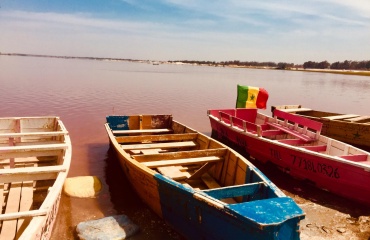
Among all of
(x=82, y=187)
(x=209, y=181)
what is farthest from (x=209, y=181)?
(x=82, y=187)

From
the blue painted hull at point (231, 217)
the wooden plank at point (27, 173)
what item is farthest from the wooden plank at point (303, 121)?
the wooden plank at point (27, 173)

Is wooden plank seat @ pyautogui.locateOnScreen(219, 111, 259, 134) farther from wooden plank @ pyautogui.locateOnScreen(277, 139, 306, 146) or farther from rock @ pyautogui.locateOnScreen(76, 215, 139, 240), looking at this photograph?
rock @ pyautogui.locateOnScreen(76, 215, 139, 240)

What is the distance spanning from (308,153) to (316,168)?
0.46 m

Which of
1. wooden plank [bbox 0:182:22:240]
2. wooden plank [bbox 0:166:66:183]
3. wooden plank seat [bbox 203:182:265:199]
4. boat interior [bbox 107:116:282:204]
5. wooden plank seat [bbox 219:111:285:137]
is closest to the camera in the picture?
wooden plank [bbox 0:182:22:240]

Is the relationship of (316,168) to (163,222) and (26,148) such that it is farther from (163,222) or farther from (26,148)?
(26,148)

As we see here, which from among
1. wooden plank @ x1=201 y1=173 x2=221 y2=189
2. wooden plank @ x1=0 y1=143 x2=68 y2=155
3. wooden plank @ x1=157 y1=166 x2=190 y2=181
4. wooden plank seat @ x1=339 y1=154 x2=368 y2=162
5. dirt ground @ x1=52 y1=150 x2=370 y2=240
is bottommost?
dirt ground @ x1=52 y1=150 x2=370 y2=240

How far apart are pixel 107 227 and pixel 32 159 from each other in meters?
3.40

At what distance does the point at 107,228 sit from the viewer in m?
6.02

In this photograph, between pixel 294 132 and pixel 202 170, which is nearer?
pixel 202 170

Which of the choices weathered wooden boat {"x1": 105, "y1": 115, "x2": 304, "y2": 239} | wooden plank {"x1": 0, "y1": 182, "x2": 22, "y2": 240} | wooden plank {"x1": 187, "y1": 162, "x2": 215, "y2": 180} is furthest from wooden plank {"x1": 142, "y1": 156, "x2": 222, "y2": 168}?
wooden plank {"x1": 0, "y1": 182, "x2": 22, "y2": 240}

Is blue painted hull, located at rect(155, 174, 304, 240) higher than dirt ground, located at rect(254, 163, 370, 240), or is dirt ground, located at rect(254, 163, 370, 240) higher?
blue painted hull, located at rect(155, 174, 304, 240)

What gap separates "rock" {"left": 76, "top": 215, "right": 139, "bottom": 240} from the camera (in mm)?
5738

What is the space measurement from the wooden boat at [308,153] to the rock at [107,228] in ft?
16.8

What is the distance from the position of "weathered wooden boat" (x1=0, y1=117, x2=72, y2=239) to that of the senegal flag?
7.69 m
